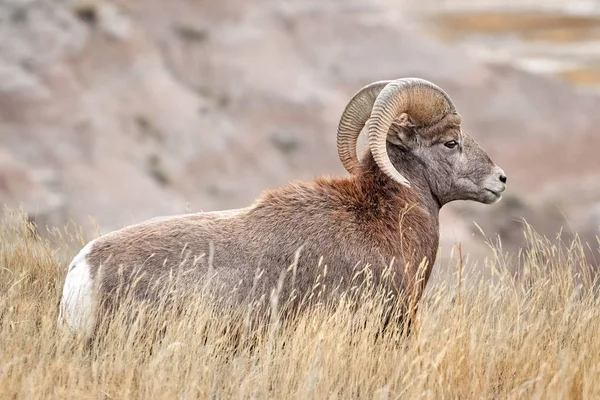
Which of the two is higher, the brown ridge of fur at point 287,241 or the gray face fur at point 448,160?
the gray face fur at point 448,160

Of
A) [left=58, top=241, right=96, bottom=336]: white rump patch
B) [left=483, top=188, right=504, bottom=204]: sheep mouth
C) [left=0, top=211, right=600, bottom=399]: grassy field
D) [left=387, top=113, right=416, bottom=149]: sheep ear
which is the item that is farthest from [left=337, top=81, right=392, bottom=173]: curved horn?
[left=58, top=241, right=96, bottom=336]: white rump patch

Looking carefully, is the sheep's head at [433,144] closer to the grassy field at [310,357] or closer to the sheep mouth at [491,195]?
the sheep mouth at [491,195]

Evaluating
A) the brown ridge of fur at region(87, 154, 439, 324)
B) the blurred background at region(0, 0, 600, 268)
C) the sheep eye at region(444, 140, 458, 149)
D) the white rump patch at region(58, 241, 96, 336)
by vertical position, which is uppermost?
the blurred background at region(0, 0, 600, 268)

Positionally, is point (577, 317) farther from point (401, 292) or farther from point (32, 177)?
point (32, 177)

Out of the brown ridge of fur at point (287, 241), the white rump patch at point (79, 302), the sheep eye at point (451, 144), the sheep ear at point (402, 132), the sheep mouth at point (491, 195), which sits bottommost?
the white rump patch at point (79, 302)

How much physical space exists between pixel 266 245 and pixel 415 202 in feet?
Result: 4.40

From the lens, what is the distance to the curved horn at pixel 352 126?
288 inches

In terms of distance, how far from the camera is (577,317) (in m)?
6.45

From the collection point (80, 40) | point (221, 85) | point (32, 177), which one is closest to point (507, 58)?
point (221, 85)

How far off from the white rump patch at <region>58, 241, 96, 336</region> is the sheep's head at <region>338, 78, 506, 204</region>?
2394mm

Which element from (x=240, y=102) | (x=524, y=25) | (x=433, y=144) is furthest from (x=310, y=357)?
(x=524, y=25)

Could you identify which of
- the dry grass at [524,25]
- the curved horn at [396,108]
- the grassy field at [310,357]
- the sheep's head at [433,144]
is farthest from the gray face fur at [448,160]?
the dry grass at [524,25]

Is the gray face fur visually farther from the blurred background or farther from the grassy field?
the blurred background

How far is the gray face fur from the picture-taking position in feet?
24.2
